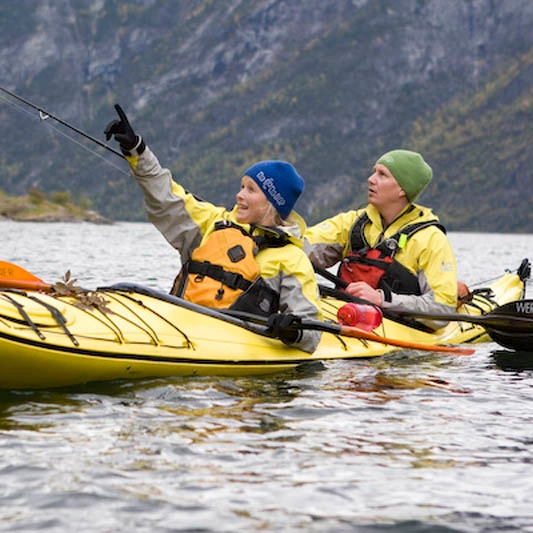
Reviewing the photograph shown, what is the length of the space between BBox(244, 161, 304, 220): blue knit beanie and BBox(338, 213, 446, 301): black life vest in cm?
239

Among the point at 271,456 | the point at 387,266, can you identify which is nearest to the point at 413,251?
the point at 387,266

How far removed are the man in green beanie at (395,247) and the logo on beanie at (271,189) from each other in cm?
214

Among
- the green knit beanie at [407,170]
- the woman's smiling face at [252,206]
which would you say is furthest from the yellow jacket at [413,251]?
the woman's smiling face at [252,206]

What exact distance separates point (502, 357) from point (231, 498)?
626 cm

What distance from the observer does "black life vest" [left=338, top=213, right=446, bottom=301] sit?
10.4m

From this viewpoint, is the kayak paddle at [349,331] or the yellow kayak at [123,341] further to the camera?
the kayak paddle at [349,331]

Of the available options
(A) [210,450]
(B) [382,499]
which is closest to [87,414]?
(A) [210,450]

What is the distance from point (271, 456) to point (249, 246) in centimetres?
267

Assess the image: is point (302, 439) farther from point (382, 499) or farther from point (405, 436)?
point (382, 499)

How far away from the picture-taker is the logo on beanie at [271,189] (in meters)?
8.13

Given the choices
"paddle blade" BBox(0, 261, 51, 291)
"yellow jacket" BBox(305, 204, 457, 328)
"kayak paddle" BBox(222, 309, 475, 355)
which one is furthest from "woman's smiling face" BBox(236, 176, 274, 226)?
"yellow jacket" BBox(305, 204, 457, 328)

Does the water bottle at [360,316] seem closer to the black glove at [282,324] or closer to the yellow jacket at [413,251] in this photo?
the black glove at [282,324]

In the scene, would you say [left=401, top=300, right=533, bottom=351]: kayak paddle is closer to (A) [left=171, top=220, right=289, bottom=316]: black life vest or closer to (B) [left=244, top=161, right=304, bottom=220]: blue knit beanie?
(A) [left=171, top=220, right=289, bottom=316]: black life vest

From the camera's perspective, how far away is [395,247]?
10383 mm
